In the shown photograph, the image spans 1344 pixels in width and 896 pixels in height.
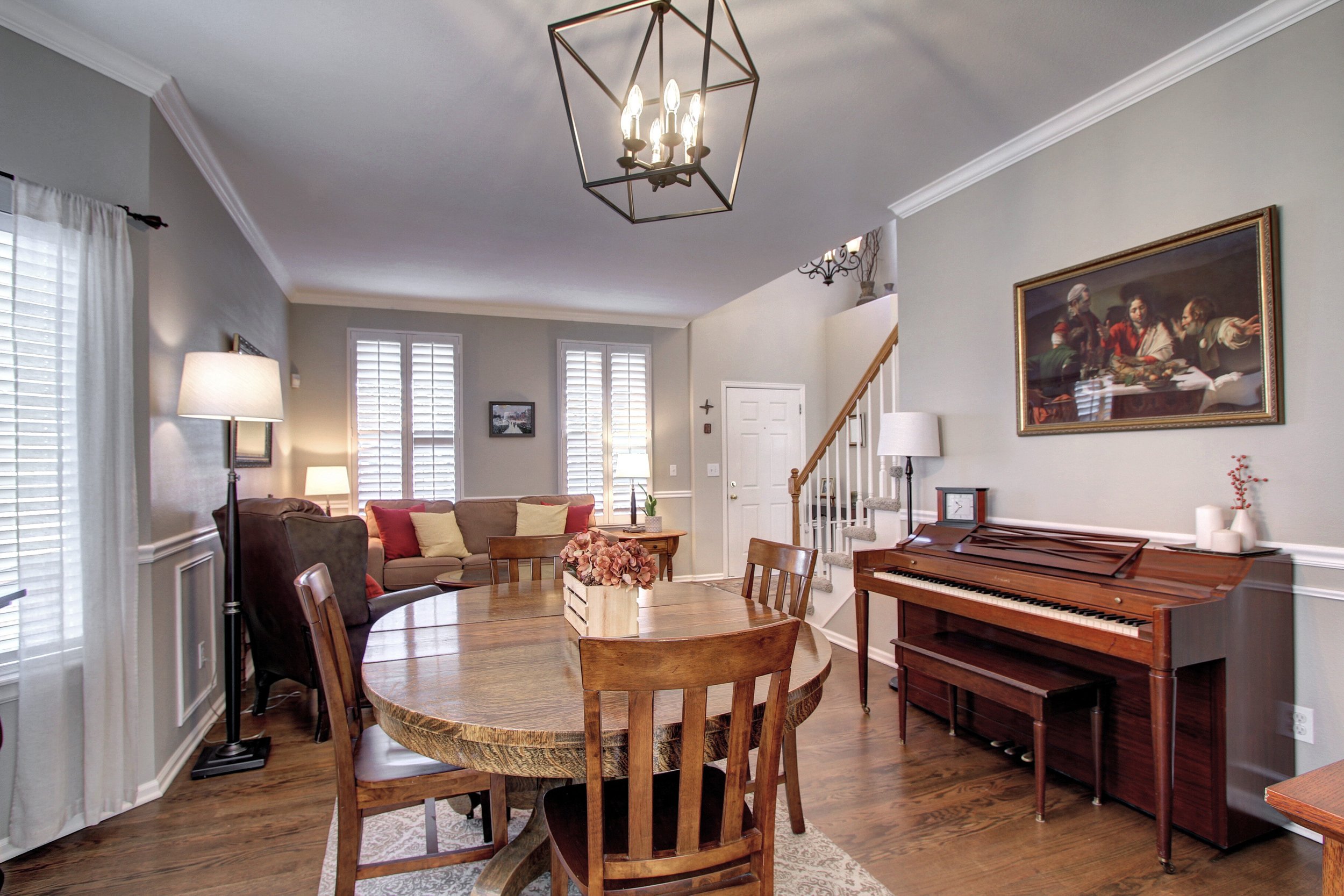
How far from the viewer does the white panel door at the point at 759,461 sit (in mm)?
6805

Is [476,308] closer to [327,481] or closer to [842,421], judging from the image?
[327,481]

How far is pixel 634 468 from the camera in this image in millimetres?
6008

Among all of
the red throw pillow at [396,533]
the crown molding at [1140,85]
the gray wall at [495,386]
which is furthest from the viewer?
A: the gray wall at [495,386]

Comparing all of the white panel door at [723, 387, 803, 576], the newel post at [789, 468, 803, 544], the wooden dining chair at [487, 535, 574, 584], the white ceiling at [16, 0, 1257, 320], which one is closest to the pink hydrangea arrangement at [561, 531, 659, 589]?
the wooden dining chair at [487, 535, 574, 584]

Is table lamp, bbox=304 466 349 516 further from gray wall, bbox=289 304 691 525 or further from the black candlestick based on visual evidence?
the black candlestick

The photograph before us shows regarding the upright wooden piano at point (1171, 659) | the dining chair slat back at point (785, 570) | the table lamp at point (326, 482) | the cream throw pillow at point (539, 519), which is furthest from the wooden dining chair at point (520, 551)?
the table lamp at point (326, 482)

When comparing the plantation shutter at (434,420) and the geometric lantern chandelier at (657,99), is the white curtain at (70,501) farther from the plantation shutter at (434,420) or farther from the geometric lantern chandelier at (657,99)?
the plantation shutter at (434,420)

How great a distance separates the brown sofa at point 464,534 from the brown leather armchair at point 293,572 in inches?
55.5

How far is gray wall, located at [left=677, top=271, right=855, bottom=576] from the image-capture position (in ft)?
22.0

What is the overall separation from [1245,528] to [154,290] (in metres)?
3.95

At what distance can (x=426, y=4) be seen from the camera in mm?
2059

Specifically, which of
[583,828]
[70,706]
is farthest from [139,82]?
[583,828]

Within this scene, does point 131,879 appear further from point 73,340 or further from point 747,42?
point 747,42

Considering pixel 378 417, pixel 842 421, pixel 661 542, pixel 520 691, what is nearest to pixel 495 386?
pixel 378 417
